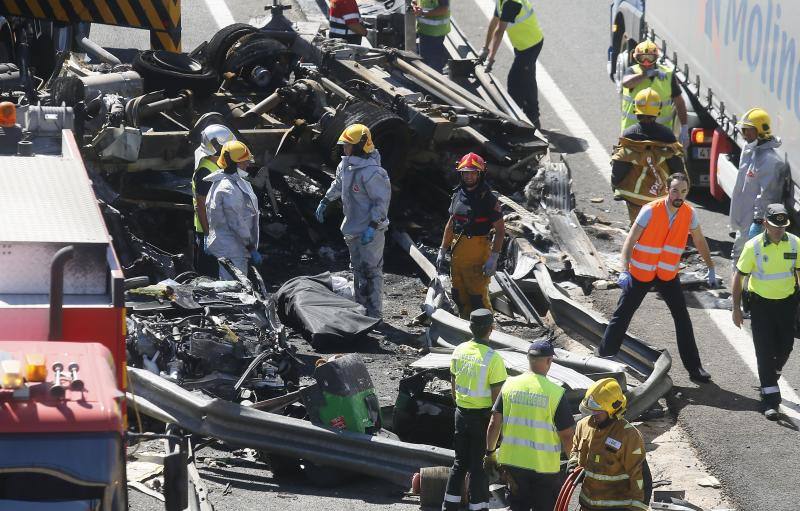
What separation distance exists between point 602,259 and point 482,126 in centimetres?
208

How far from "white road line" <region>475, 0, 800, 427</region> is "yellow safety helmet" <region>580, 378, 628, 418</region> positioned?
3107 mm

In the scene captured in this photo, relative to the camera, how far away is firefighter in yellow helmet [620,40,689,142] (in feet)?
51.0

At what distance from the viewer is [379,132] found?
14562 millimetres

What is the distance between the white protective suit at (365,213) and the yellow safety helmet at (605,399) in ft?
16.4

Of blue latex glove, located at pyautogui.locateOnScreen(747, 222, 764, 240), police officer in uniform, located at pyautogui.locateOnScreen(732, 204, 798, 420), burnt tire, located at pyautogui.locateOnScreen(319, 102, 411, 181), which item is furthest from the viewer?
burnt tire, located at pyautogui.locateOnScreen(319, 102, 411, 181)

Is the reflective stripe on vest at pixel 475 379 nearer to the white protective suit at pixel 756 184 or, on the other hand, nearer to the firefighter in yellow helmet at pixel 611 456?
the firefighter in yellow helmet at pixel 611 456

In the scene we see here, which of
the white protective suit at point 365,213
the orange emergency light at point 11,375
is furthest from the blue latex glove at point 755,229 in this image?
the orange emergency light at point 11,375

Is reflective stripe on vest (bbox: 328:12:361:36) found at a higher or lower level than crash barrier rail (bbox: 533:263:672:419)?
higher

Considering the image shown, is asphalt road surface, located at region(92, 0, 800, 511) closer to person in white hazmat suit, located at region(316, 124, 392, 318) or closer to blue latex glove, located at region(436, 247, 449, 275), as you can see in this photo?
blue latex glove, located at region(436, 247, 449, 275)

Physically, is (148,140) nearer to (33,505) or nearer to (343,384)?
(343,384)

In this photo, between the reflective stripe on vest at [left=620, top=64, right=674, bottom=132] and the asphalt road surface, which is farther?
the reflective stripe on vest at [left=620, top=64, right=674, bottom=132]

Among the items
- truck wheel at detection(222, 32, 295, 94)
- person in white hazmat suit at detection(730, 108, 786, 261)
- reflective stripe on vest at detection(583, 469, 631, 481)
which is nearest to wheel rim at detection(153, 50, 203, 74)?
truck wheel at detection(222, 32, 295, 94)

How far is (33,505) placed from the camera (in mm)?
6035

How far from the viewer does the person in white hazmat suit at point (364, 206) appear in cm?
1298
